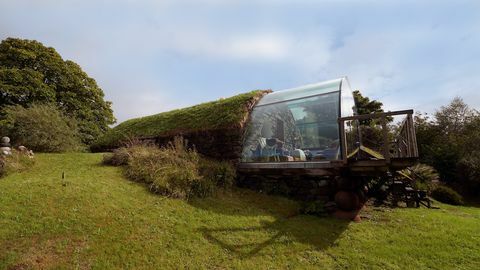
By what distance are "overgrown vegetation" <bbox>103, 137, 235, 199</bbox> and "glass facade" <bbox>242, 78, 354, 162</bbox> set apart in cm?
148

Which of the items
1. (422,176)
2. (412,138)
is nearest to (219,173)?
(412,138)

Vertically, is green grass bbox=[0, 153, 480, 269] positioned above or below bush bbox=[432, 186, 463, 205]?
above

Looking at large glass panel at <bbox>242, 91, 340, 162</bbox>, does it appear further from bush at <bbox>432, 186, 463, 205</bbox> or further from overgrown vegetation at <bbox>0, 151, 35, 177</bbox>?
Answer: bush at <bbox>432, 186, 463, 205</bbox>

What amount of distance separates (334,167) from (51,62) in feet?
61.1

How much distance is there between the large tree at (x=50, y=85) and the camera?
51.5ft

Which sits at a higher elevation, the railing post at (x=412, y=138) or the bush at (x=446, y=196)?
the railing post at (x=412, y=138)

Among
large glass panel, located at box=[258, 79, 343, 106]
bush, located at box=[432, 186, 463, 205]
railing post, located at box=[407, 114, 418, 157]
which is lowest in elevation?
bush, located at box=[432, 186, 463, 205]

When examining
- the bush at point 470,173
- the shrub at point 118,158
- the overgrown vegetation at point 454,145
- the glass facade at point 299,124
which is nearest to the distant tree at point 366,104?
the overgrown vegetation at point 454,145

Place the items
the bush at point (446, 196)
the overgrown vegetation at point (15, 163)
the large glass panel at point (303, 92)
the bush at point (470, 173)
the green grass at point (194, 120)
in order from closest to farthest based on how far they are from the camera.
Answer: the overgrown vegetation at point (15, 163) < the large glass panel at point (303, 92) < the green grass at point (194, 120) < the bush at point (446, 196) < the bush at point (470, 173)

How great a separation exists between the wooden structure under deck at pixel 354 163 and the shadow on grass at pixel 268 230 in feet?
4.25

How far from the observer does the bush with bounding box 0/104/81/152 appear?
11.1 meters

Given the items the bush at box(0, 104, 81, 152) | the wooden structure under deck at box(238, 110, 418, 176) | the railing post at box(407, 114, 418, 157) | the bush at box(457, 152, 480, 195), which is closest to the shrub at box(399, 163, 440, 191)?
the bush at box(457, 152, 480, 195)

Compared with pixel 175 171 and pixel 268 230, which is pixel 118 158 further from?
pixel 268 230

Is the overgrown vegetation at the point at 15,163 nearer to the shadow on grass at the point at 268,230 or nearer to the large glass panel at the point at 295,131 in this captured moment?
the shadow on grass at the point at 268,230
